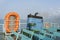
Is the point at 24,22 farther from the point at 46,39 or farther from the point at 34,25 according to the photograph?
the point at 46,39

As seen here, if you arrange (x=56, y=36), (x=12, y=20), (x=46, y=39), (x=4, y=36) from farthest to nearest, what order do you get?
(x=12, y=20)
(x=4, y=36)
(x=46, y=39)
(x=56, y=36)

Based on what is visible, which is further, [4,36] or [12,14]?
[12,14]

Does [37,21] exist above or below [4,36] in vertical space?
above

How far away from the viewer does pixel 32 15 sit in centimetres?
471

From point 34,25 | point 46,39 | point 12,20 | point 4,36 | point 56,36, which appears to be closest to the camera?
point 56,36

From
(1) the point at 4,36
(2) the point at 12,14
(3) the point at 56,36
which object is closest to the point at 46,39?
(3) the point at 56,36

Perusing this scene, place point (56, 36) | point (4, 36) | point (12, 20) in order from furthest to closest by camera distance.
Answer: point (12, 20) → point (4, 36) → point (56, 36)

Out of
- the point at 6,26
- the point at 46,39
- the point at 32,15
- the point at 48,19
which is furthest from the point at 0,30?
the point at 46,39

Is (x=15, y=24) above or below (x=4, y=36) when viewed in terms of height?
above

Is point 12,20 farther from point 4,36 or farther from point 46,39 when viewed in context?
point 46,39

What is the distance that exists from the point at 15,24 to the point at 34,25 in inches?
30.7

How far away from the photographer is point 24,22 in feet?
17.1

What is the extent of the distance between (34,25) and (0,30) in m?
1.10

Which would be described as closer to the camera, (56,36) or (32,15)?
(56,36)
